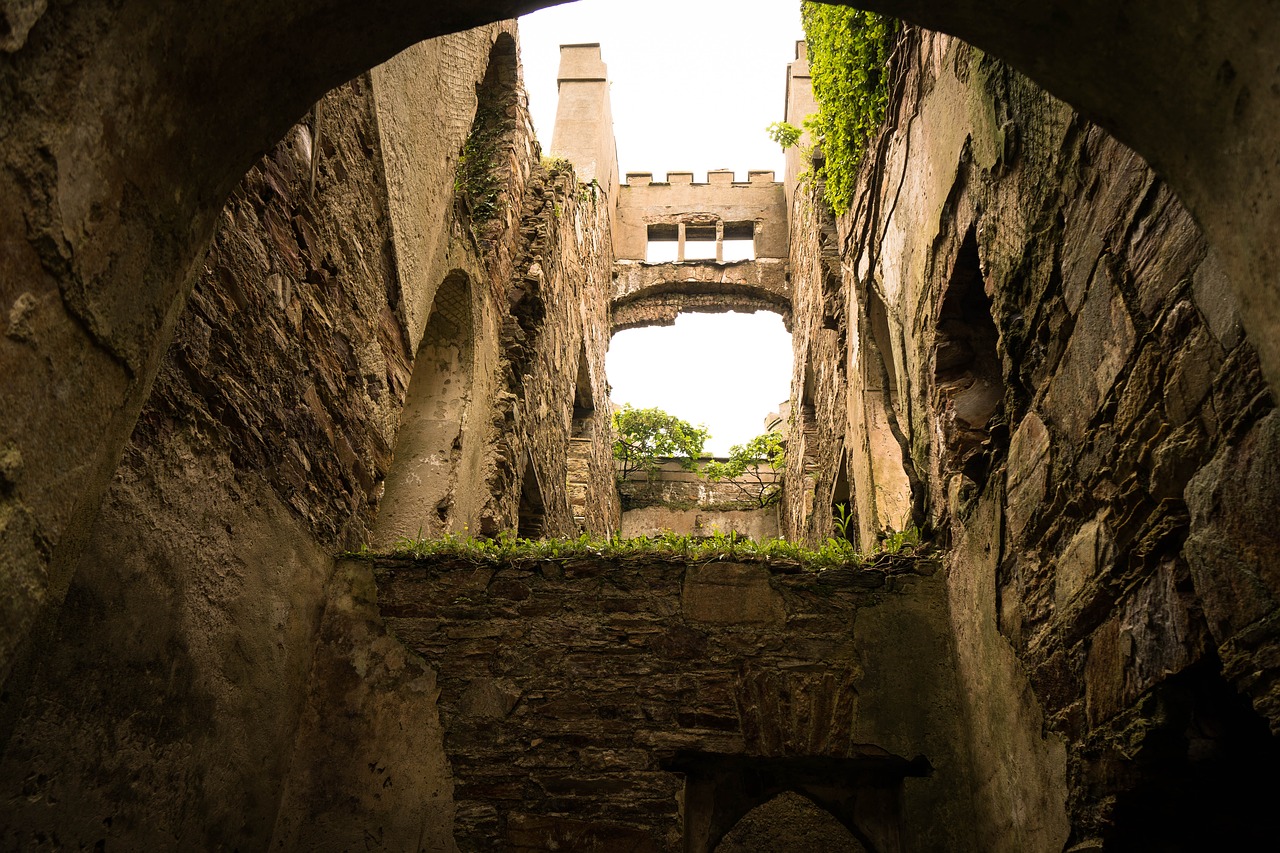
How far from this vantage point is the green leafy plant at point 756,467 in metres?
12.4

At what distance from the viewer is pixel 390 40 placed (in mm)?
1707

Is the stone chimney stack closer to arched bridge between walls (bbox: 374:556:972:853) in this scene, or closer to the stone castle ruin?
the stone castle ruin

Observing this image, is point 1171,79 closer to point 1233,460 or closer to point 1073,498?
point 1233,460

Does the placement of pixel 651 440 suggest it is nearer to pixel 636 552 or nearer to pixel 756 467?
pixel 756 467

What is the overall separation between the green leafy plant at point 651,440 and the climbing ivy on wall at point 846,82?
7397mm

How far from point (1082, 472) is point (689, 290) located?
11.3 metres

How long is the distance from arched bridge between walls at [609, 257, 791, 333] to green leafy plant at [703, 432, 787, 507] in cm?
206

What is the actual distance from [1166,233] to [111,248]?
2.07 metres

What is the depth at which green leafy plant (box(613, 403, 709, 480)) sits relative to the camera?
13.3m

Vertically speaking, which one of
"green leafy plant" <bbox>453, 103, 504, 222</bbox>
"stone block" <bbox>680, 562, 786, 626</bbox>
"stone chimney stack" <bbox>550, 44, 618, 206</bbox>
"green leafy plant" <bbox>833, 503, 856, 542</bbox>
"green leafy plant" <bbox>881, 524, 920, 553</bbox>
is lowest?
"stone block" <bbox>680, 562, 786, 626</bbox>

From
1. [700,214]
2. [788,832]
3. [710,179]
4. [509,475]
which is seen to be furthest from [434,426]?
[710,179]

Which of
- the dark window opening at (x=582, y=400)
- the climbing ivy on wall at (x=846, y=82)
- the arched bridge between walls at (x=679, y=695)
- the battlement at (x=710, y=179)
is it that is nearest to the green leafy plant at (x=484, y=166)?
the climbing ivy on wall at (x=846, y=82)

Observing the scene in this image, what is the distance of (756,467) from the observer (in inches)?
508

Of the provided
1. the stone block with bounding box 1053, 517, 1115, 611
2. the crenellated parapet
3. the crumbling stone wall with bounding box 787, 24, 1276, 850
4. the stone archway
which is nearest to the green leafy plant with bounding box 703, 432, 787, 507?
the crenellated parapet
